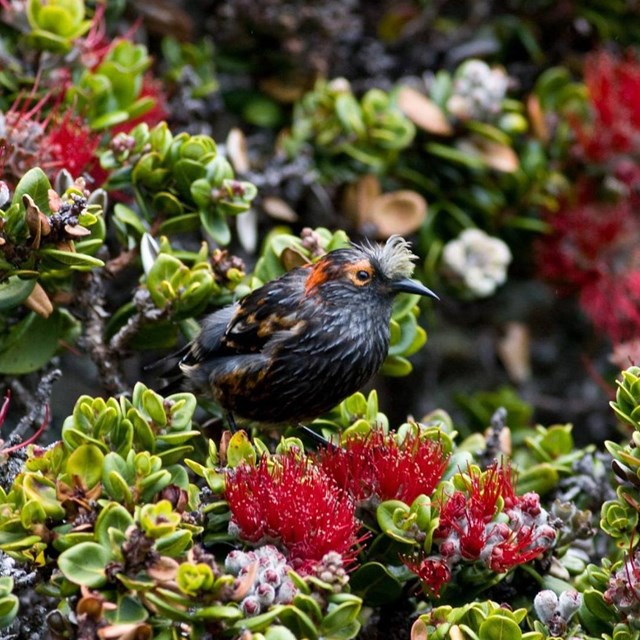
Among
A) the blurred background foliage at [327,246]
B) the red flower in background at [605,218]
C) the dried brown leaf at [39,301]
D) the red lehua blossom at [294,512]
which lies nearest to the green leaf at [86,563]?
the blurred background foliage at [327,246]

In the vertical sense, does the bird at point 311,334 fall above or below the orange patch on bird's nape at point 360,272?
below

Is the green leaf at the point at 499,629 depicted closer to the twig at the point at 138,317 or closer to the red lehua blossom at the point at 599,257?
the twig at the point at 138,317

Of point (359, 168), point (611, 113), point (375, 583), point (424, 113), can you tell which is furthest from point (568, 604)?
point (611, 113)

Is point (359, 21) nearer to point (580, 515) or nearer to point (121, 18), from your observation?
point (121, 18)

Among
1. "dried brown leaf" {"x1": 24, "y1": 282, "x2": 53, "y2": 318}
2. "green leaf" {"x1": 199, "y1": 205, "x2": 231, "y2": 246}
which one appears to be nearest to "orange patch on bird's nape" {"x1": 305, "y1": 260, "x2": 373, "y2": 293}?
"green leaf" {"x1": 199, "y1": 205, "x2": 231, "y2": 246}

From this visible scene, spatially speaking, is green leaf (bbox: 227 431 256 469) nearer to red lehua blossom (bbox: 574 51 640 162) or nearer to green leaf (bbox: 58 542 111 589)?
green leaf (bbox: 58 542 111 589)

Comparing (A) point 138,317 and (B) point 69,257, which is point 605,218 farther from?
(B) point 69,257

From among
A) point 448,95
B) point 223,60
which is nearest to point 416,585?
point 448,95
